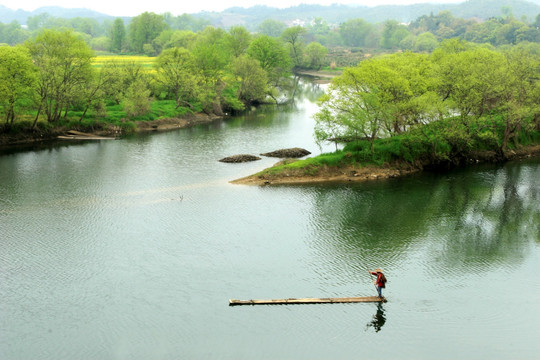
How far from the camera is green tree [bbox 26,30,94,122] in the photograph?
78.1 m

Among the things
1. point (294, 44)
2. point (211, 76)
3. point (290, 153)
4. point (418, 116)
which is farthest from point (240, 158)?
point (294, 44)

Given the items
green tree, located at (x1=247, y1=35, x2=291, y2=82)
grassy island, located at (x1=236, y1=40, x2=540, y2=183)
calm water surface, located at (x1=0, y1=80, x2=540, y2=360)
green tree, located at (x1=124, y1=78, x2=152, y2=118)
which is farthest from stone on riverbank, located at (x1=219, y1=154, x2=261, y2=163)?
green tree, located at (x1=247, y1=35, x2=291, y2=82)

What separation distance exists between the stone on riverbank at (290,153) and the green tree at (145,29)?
5394 inches

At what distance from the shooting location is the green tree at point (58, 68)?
78.1m

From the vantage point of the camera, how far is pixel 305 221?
46.2m

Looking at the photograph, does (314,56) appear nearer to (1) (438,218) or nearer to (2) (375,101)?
(2) (375,101)

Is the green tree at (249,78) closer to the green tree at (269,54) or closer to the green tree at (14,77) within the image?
the green tree at (269,54)

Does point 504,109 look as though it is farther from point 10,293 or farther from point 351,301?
point 10,293

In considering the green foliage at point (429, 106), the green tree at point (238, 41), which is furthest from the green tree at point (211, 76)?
the green foliage at point (429, 106)

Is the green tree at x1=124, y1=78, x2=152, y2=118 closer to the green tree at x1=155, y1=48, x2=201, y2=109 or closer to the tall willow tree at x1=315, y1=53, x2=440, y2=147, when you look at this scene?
the green tree at x1=155, y1=48, x2=201, y2=109

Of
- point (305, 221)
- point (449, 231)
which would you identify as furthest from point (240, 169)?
point (449, 231)

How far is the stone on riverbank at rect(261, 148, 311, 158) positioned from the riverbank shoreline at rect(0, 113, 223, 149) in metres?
30.3

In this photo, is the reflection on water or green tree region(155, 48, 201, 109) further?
green tree region(155, 48, 201, 109)

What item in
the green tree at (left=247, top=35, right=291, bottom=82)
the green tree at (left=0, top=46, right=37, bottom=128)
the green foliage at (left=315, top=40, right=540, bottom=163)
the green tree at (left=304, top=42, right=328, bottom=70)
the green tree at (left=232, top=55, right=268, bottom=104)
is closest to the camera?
the green foliage at (left=315, top=40, right=540, bottom=163)
